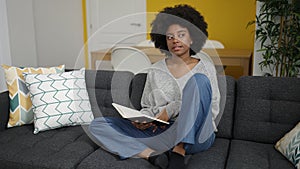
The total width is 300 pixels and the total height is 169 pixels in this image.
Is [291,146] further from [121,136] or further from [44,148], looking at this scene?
[44,148]

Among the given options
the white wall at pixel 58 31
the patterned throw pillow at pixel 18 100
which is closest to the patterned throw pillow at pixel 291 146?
the patterned throw pillow at pixel 18 100

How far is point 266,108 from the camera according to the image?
6.27 feet

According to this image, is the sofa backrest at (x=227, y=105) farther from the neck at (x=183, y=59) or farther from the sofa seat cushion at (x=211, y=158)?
the neck at (x=183, y=59)

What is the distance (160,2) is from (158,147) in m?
2.76

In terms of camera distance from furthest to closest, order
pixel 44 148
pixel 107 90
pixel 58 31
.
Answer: pixel 58 31 < pixel 107 90 < pixel 44 148

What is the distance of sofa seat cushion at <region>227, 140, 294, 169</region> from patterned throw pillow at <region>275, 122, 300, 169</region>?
0.03 m

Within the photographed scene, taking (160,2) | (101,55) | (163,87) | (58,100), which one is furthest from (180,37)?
(160,2)

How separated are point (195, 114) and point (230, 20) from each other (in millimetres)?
2532

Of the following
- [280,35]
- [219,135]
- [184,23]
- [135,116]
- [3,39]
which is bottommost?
[219,135]

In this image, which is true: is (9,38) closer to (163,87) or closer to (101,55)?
(101,55)

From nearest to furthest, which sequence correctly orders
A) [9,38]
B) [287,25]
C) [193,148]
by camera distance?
[193,148], [287,25], [9,38]

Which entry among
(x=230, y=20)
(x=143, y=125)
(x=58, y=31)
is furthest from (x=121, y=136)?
(x=58, y=31)

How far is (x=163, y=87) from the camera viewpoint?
1938 mm

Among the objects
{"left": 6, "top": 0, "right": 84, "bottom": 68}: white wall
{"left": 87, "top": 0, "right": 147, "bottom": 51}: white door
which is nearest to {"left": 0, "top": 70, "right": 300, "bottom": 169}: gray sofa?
{"left": 87, "top": 0, "right": 147, "bottom": 51}: white door
